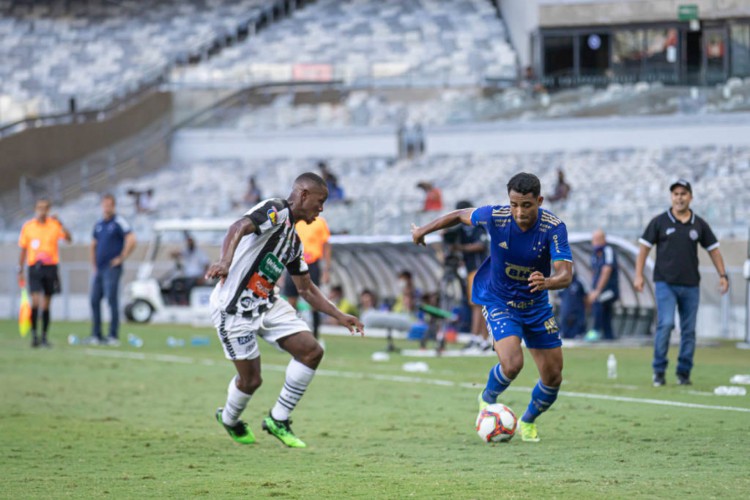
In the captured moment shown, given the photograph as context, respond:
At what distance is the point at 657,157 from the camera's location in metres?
38.9

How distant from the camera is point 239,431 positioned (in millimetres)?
10383

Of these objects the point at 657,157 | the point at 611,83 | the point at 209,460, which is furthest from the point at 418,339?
the point at 611,83

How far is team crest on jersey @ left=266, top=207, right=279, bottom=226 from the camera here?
962cm

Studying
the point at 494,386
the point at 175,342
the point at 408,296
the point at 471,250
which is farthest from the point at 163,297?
the point at 494,386

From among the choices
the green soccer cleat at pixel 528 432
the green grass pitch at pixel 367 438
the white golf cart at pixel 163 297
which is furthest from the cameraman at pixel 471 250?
the white golf cart at pixel 163 297

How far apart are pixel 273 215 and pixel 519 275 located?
5.84ft

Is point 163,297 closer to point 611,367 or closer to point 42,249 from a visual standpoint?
point 42,249

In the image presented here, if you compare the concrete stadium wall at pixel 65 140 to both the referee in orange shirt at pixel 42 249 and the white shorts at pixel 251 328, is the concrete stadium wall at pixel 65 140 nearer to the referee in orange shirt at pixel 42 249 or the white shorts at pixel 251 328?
the referee in orange shirt at pixel 42 249

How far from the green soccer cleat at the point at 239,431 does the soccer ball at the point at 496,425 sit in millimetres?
1742

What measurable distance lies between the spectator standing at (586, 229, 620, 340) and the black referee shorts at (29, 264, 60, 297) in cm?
860

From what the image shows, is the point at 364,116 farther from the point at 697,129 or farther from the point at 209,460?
the point at 209,460

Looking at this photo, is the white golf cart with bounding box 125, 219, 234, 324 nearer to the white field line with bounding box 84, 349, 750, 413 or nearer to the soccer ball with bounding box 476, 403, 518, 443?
the white field line with bounding box 84, 349, 750, 413

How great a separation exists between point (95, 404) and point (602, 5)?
38300 mm

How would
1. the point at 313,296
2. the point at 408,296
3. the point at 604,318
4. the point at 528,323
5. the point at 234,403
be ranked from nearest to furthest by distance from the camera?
the point at 528,323, the point at 234,403, the point at 313,296, the point at 604,318, the point at 408,296
